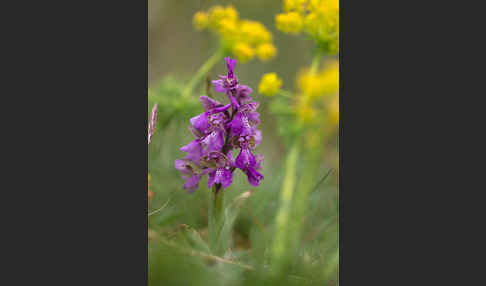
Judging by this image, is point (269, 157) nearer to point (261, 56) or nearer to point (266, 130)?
point (266, 130)

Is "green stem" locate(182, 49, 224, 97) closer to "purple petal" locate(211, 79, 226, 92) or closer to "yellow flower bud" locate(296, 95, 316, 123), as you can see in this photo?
"purple petal" locate(211, 79, 226, 92)

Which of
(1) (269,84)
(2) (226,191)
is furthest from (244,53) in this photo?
(2) (226,191)

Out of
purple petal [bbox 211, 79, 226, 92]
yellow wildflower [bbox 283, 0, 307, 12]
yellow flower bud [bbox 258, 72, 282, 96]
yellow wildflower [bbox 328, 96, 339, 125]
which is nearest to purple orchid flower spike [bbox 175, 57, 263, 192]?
purple petal [bbox 211, 79, 226, 92]

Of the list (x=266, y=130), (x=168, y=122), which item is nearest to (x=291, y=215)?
(x=266, y=130)

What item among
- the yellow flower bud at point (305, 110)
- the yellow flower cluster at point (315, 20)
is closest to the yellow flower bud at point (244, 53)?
the yellow flower cluster at point (315, 20)

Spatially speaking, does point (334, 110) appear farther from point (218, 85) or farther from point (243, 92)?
point (218, 85)
